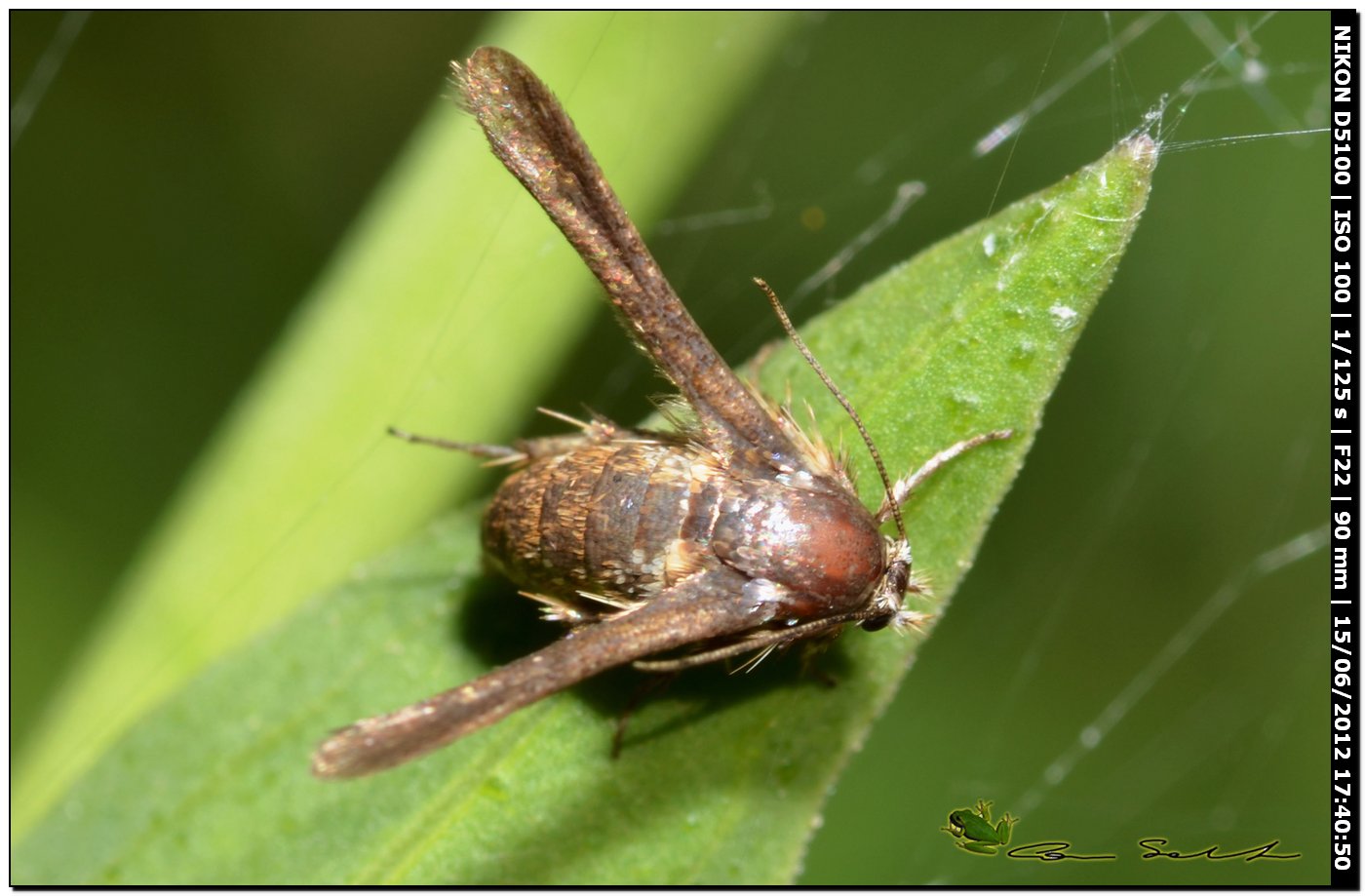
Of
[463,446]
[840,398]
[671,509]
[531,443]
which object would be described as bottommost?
[463,446]

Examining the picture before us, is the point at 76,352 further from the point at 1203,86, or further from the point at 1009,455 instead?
the point at 1203,86

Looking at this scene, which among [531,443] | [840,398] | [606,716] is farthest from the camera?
[531,443]

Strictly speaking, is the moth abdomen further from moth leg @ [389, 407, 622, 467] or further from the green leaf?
the green leaf

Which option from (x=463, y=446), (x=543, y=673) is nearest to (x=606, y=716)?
(x=543, y=673)

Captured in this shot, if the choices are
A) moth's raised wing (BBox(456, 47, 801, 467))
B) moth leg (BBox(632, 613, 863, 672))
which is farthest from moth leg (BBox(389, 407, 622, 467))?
moth leg (BBox(632, 613, 863, 672))

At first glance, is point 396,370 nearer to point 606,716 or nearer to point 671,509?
point 671,509

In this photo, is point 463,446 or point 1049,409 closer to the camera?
point 463,446

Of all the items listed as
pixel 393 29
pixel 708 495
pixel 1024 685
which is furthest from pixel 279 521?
pixel 1024 685
